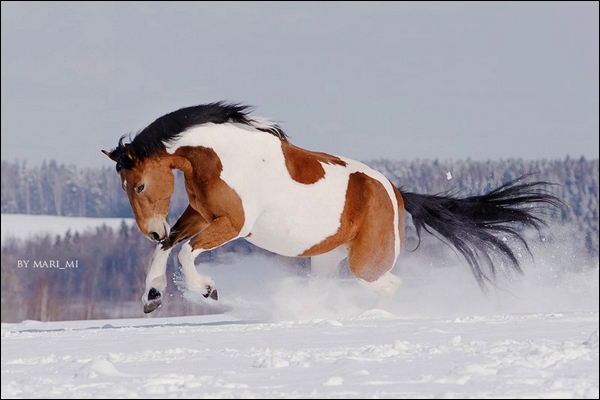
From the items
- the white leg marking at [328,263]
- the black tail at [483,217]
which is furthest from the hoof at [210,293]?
the black tail at [483,217]

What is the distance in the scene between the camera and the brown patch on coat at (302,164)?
7695 millimetres

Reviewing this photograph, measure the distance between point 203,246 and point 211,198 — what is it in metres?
0.39

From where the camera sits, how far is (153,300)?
7320 mm

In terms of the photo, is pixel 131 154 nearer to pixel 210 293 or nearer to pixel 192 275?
pixel 192 275


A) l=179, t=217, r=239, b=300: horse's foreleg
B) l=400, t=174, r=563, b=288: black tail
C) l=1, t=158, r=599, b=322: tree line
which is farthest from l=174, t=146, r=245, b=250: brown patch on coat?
l=1, t=158, r=599, b=322: tree line

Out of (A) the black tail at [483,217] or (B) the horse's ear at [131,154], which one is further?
(A) the black tail at [483,217]

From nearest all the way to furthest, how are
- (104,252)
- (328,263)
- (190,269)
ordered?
(190,269) < (328,263) < (104,252)

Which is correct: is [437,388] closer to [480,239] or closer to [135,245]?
[480,239]

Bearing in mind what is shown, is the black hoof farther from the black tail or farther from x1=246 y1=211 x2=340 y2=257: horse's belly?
the black tail

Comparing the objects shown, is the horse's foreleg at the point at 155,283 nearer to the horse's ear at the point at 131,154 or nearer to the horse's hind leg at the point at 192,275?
the horse's hind leg at the point at 192,275

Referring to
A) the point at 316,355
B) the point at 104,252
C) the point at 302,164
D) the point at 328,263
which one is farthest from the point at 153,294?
the point at 104,252

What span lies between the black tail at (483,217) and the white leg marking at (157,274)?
2.44 metres

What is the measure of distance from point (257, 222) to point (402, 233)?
1426 millimetres

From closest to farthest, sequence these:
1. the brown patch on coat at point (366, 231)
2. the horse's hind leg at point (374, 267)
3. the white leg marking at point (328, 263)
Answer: the brown patch on coat at point (366, 231), the horse's hind leg at point (374, 267), the white leg marking at point (328, 263)
